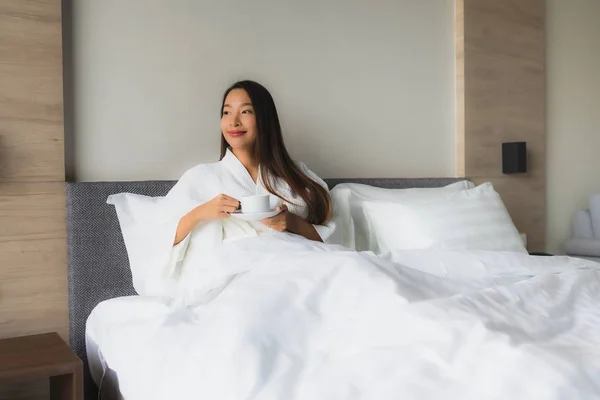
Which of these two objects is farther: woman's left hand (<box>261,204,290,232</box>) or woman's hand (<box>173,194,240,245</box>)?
woman's left hand (<box>261,204,290,232</box>)

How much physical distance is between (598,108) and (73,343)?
3433 mm

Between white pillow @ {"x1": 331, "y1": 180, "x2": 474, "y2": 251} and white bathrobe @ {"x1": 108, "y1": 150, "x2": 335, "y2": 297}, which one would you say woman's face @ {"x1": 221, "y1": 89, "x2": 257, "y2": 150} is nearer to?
white bathrobe @ {"x1": 108, "y1": 150, "x2": 335, "y2": 297}

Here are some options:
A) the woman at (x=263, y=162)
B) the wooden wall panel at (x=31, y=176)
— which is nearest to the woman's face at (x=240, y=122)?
the woman at (x=263, y=162)

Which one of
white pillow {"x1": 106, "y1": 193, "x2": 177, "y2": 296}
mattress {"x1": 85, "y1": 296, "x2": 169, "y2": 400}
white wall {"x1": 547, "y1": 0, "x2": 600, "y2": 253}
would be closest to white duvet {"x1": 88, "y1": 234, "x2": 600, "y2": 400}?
mattress {"x1": 85, "y1": 296, "x2": 169, "y2": 400}

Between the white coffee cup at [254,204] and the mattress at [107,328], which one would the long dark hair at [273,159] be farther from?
the mattress at [107,328]

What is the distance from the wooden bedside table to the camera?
1.73 metres

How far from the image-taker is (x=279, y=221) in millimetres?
2158

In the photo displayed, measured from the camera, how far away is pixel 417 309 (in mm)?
1342

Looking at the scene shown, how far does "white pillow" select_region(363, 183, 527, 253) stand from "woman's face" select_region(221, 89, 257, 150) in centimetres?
64

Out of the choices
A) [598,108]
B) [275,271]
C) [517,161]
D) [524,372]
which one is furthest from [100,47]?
[598,108]

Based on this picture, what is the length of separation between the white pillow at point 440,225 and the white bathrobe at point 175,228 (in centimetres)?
55

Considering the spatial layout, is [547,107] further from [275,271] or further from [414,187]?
[275,271]

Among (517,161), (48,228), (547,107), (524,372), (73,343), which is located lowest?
(73,343)

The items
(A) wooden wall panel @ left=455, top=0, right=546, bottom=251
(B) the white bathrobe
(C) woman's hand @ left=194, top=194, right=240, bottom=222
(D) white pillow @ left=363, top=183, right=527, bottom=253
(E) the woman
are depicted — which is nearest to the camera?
(C) woman's hand @ left=194, top=194, right=240, bottom=222
